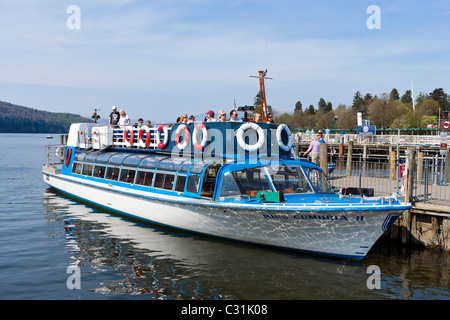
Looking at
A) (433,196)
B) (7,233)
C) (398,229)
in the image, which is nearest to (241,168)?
(398,229)

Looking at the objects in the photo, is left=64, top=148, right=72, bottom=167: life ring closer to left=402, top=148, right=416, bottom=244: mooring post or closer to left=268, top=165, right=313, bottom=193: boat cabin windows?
left=268, top=165, right=313, bottom=193: boat cabin windows

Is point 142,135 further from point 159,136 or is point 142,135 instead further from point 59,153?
point 59,153

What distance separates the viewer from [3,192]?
26984 mm

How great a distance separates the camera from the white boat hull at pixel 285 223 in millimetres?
11859

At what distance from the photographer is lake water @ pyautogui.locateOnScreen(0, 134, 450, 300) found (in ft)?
35.4

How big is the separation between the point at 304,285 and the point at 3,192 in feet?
73.2

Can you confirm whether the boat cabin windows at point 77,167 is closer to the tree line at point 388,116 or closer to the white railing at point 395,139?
the white railing at point 395,139

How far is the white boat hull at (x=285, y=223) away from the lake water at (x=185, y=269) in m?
0.44

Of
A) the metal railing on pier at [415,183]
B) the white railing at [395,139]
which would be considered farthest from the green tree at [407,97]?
the metal railing on pier at [415,183]

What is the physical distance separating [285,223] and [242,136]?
11.8 ft

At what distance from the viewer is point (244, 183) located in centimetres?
1398

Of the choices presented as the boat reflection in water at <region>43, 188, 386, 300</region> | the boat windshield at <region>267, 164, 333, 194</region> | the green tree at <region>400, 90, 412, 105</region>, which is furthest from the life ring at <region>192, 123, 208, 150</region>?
the green tree at <region>400, 90, 412, 105</region>

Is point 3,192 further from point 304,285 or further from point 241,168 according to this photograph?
point 304,285
